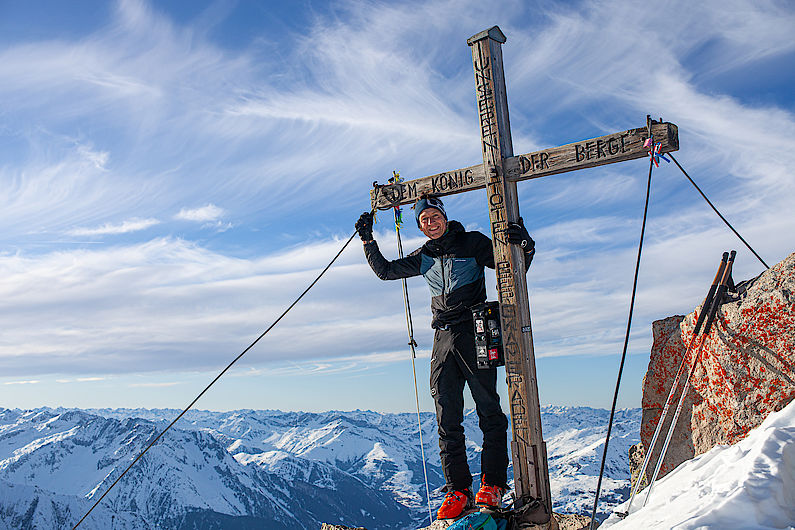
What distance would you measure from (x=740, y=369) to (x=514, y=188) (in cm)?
329

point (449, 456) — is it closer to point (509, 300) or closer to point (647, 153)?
point (509, 300)

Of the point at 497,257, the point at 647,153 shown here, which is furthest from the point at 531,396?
the point at 647,153

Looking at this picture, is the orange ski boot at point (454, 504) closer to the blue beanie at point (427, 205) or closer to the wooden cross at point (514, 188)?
the wooden cross at point (514, 188)

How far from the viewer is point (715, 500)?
5.10m

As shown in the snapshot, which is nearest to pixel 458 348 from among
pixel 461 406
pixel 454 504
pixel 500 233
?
pixel 461 406

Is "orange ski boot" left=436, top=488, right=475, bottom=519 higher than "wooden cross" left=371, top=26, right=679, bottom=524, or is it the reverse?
"wooden cross" left=371, top=26, right=679, bottom=524

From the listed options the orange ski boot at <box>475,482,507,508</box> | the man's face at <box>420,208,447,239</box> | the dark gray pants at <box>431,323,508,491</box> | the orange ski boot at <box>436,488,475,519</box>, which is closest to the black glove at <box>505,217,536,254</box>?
the man's face at <box>420,208,447,239</box>

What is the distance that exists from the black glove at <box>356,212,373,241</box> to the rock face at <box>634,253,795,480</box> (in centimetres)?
434

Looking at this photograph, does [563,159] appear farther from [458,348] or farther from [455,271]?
[458,348]

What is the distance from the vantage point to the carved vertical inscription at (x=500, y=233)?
7391 mm

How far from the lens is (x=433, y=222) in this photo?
326 inches

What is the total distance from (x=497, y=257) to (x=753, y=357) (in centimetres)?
302

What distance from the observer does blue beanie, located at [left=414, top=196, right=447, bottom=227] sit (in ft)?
27.2

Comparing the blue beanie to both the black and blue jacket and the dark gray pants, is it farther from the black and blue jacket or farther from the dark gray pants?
the dark gray pants
